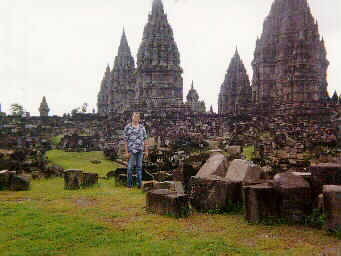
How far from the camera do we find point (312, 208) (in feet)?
17.1

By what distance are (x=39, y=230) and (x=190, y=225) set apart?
2.02 m

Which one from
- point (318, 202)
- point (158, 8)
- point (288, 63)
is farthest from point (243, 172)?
point (158, 8)

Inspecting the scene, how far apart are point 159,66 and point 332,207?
37963 millimetres

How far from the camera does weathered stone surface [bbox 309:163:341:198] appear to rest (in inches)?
206

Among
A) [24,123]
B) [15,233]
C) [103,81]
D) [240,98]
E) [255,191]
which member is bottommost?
[15,233]

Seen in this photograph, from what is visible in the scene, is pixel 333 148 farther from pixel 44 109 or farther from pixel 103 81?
pixel 103 81

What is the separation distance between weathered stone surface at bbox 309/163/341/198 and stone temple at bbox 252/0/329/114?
90.1 ft

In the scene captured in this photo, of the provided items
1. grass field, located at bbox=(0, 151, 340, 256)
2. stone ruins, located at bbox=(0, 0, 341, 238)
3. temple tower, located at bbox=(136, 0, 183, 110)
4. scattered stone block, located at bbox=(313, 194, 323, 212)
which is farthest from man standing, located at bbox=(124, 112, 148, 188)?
temple tower, located at bbox=(136, 0, 183, 110)

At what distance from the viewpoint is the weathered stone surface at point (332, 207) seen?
4488 mm

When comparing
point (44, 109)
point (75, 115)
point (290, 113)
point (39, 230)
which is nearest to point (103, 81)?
point (44, 109)

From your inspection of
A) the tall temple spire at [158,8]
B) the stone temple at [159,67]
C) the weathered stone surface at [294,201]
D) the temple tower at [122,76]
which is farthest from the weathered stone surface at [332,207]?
the temple tower at [122,76]

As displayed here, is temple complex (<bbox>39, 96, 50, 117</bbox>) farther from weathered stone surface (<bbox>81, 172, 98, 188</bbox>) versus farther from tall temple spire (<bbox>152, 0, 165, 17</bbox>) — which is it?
weathered stone surface (<bbox>81, 172, 98, 188</bbox>)

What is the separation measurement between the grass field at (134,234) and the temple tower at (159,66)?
34.7m

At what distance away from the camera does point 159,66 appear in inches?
1638
